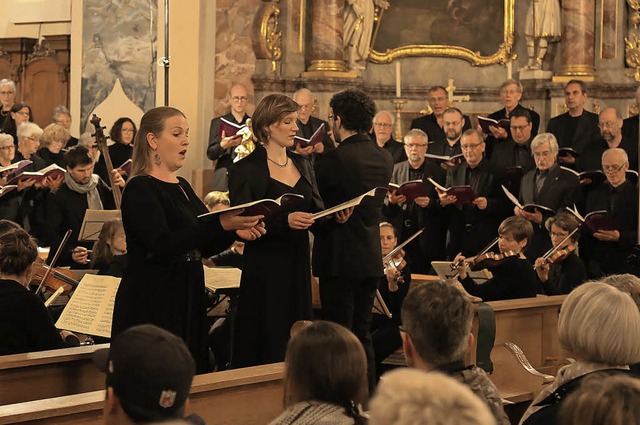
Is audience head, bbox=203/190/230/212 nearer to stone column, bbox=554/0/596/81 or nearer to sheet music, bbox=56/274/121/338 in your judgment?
sheet music, bbox=56/274/121/338

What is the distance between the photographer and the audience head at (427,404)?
1.84 metres

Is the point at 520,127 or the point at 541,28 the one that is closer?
the point at 520,127

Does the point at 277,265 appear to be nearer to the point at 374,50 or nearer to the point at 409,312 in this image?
the point at 409,312

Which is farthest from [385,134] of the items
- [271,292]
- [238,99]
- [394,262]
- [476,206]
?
[271,292]

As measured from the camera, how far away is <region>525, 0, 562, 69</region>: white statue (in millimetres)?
12430

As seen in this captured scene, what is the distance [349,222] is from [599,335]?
243cm

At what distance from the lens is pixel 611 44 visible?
1241 centimetres

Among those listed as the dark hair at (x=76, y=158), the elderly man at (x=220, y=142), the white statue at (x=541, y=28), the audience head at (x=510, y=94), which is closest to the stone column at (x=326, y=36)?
the elderly man at (x=220, y=142)

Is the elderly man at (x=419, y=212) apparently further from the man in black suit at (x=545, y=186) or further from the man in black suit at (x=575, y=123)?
the man in black suit at (x=575, y=123)

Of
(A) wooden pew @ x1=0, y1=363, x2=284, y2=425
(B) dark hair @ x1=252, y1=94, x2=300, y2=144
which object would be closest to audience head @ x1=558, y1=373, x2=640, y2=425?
(A) wooden pew @ x1=0, y1=363, x2=284, y2=425

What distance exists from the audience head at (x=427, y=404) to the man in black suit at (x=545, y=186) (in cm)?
674

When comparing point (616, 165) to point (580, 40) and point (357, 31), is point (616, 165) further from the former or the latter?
point (357, 31)

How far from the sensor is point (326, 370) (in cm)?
266

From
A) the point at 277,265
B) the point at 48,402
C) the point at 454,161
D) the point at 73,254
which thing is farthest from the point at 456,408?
the point at 454,161
